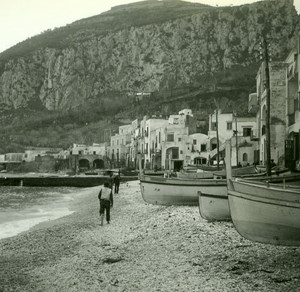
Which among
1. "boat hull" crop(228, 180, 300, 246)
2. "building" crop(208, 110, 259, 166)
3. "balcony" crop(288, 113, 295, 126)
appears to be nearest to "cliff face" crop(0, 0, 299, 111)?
"building" crop(208, 110, 259, 166)

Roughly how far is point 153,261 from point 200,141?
55.4 metres

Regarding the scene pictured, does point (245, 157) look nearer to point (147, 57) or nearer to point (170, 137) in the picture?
point (170, 137)

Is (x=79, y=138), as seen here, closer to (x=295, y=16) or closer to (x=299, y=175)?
(x=295, y=16)

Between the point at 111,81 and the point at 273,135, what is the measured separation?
141m

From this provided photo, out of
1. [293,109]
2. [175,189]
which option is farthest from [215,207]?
[293,109]

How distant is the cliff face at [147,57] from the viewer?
152500mm

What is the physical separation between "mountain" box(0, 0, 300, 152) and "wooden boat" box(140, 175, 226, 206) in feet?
326

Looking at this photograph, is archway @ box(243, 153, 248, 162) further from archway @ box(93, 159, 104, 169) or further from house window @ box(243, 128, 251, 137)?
archway @ box(93, 159, 104, 169)

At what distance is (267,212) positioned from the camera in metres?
11.4

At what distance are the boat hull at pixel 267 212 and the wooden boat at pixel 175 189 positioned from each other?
329 inches

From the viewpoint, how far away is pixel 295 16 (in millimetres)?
154875

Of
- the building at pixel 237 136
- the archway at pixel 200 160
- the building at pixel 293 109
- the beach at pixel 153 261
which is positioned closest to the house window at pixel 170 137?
the archway at pixel 200 160

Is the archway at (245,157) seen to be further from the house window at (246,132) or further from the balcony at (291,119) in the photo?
the balcony at (291,119)

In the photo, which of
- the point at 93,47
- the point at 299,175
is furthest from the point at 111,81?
the point at 299,175
